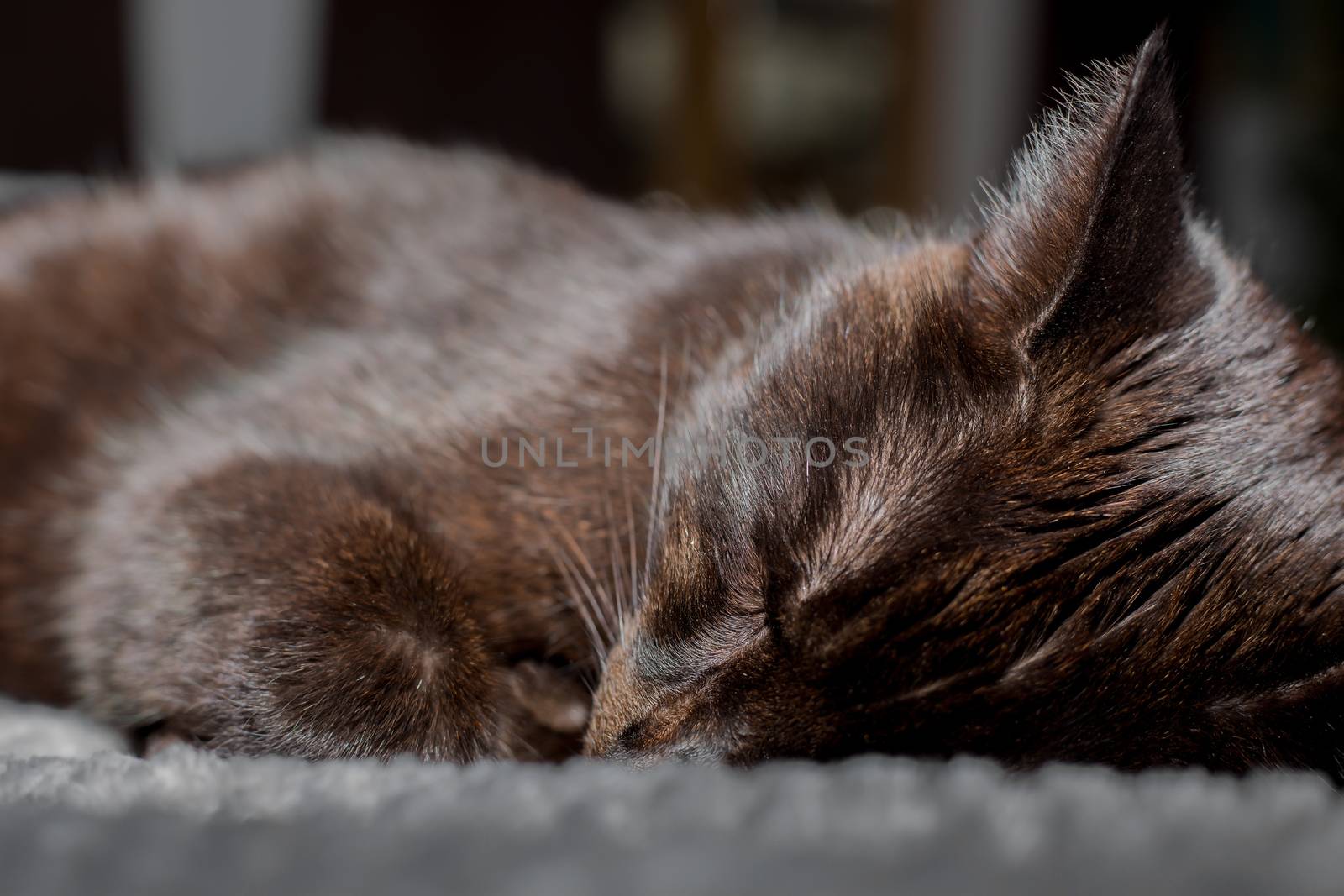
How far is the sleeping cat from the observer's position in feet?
2.13

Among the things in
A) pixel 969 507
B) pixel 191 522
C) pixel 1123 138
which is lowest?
pixel 191 522

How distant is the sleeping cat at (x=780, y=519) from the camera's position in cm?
65

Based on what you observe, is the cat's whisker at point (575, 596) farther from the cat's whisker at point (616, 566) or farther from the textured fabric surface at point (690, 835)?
the textured fabric surface at point (690, 835)

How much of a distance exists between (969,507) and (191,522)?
0.61m

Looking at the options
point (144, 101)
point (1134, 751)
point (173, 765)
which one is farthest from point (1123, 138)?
point (144, 101)

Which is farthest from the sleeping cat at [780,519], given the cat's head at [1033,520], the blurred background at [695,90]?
the blurred background at [695,90]

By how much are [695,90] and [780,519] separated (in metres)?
3.39

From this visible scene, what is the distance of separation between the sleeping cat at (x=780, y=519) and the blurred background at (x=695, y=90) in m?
0.37

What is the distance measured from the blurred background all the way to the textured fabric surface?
781mm

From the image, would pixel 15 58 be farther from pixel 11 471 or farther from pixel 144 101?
pixel 11 471

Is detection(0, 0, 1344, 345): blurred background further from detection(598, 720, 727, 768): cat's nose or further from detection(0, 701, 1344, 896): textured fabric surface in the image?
detection(0, 701, 1344, 896): textured fabric surface

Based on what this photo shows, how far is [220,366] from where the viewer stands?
1245mm

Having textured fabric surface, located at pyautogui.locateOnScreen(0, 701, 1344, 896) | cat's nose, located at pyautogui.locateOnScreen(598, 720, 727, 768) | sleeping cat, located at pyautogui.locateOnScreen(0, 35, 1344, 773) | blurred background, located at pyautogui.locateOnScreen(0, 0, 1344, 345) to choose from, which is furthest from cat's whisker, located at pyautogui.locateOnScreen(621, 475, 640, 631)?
blurred background, located at pyautogui.locateOnScreen(0, 0, 1344, 345)

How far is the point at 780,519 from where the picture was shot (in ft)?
2.34
